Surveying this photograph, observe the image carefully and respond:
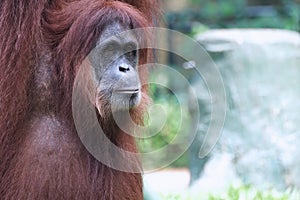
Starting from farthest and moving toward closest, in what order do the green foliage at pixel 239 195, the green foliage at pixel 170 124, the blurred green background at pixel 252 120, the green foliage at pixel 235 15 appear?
the green foliage at pixel 235 15 → the green foliage at pixel 170 124 → the blurred green background at pixel 252 120 → the green foliage at pixel 239 195

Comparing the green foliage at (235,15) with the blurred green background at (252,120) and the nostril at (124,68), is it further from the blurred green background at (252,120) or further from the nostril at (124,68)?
the nostril at (124,68)

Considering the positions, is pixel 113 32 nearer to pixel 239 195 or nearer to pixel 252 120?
pixel 239 195

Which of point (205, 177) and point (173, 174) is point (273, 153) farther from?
point (173, 174)

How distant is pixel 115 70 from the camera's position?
3.71m

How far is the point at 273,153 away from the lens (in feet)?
20.7

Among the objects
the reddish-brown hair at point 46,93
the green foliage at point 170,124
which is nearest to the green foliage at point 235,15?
the green foliage at point 170,124

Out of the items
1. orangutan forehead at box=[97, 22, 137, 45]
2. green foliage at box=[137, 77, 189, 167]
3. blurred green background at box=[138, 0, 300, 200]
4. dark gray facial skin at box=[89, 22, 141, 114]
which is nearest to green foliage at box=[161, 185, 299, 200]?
blurred green background at box=[138, 0, 300, 200]

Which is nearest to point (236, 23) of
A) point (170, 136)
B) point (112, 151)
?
point (170, 136)

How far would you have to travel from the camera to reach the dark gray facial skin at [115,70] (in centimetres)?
369

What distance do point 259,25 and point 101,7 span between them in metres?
6.41

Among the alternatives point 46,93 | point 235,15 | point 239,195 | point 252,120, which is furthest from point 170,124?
point 46,93

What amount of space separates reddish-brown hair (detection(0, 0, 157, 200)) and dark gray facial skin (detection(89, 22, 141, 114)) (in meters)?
0.04

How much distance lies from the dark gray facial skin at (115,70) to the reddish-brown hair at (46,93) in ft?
0.15

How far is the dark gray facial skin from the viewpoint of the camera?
145 inches
